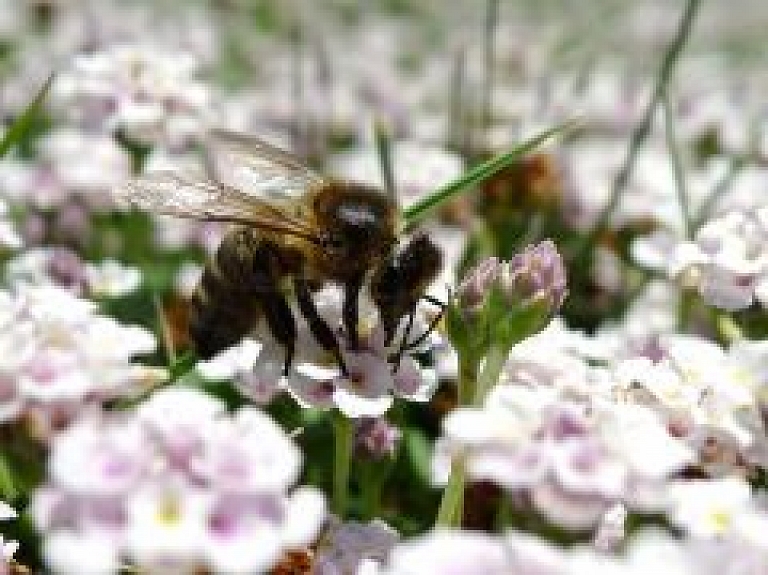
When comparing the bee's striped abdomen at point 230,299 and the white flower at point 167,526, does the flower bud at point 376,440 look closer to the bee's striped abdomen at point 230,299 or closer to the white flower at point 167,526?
the bee's striped abdomen at point 230,299

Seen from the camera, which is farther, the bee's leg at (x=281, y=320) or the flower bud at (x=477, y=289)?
the bee's leg at (x=281, y=320)

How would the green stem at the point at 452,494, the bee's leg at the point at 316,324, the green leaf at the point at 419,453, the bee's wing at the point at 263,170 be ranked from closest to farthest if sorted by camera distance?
the green stem at the point at 452,494 → the bee's leg at the point at 316,324 → the bee's wing at the point at 263,170 → the green leaf at the point at 419,453

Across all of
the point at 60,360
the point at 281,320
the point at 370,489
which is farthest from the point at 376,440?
the point at 60,360

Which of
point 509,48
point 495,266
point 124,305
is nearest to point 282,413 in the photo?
point 124,305

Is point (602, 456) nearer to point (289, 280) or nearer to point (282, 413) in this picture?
point (289, 280)

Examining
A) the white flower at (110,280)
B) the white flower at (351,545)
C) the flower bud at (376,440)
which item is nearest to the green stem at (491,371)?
the white flower at (351,545)
